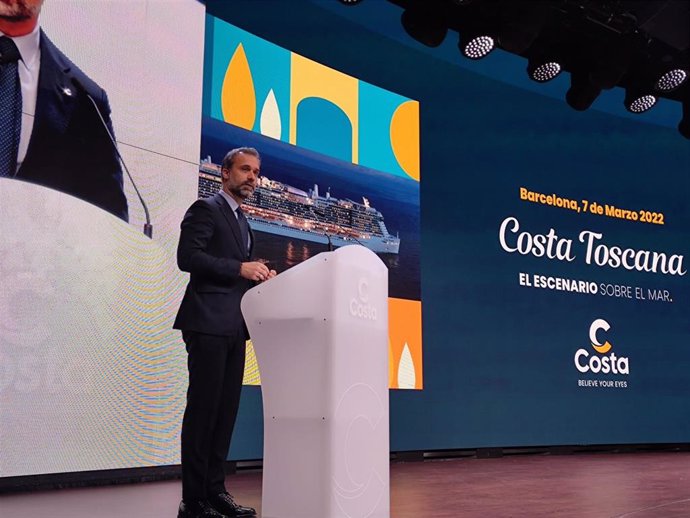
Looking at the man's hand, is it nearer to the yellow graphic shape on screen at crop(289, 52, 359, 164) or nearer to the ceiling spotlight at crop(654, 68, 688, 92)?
the yellow graphic shape on screen at crop(289, 52, 359, 164)

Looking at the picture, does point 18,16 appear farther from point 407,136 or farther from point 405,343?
point 405,343

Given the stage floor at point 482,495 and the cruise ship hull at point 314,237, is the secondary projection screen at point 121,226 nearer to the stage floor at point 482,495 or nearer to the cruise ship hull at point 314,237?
the cruise ship hull at point 314,237

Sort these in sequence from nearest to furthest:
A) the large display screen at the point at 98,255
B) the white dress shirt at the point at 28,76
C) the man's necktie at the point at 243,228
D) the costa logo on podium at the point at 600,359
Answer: the man's necktie at the point at 243,228 < the large display screen at the point at 98,255 < the white dress shirt at the point at 28,76 < the costa logo on podium at the point at 600,359

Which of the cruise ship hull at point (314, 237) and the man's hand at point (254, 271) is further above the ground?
the cruise ship hull at point (314, 237)

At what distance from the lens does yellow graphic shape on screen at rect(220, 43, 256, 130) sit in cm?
485

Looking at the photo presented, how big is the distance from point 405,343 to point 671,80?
9.06 ft

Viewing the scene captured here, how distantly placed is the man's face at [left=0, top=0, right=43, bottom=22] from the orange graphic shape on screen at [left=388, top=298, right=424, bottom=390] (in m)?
3.10

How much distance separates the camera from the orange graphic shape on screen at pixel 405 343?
5645 millimetres

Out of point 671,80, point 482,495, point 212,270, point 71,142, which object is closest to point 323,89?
point 71,142

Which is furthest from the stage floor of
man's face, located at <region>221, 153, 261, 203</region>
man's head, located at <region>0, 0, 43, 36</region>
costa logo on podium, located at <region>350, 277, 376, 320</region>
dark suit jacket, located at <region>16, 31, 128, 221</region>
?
man's head, located at <region>0, 0, 43, 36</region>

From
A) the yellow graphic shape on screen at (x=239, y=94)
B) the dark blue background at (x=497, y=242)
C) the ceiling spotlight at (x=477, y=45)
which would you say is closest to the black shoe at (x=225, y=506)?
the yellow graphic shape on screen at (x=239, y=94)

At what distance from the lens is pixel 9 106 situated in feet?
11.8

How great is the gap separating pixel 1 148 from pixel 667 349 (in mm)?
6294

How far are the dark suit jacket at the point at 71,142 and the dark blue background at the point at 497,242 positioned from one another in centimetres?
161
